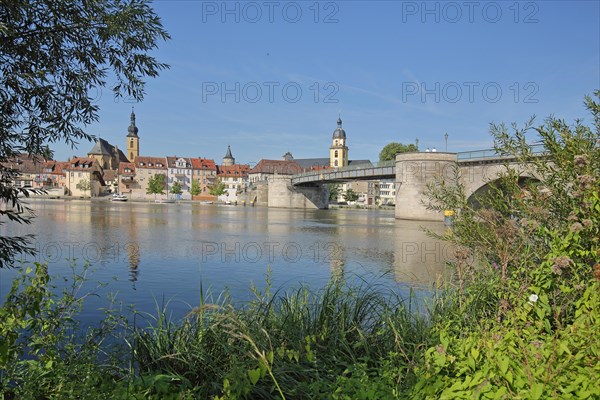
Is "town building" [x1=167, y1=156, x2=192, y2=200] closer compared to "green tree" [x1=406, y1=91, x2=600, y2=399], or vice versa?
"green tree" [x1=406, y1=91, x2=600, y2=399]

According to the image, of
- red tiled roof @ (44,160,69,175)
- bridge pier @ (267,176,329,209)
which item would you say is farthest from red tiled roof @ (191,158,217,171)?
bridge pier @ (267,176,329,209)

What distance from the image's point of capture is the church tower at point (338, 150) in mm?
171125

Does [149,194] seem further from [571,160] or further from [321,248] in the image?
[571,160]

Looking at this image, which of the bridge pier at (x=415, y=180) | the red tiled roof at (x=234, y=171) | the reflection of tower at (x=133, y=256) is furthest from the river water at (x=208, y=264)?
the red tiled roof at (x=234, y=171)

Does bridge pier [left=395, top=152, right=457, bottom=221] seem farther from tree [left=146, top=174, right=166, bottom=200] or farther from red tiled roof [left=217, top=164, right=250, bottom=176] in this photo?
red tiled roof [left=217, top=164, right=250, bottom=176]

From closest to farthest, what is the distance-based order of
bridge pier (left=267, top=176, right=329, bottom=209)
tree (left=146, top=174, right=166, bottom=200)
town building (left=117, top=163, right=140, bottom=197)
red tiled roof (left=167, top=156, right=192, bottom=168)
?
bridge pier (left=267, top=176, right=329, bottom=209), tree (left=146, top=174, right=166, bottom=200), town building (left=117, top=163, right=140, bottom=197), red tiled roof (left=167, top=156, right=192, bottom=168)

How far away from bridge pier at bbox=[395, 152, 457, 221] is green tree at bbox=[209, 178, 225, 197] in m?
87.9

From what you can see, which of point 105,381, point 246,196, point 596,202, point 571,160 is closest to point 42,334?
point 105,381

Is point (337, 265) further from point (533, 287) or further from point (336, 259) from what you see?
point (533, 287)

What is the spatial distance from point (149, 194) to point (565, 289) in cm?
14479

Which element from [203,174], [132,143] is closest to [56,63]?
[203,174]

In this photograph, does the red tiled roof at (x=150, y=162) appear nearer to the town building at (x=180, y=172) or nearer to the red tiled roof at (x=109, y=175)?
the town building at (x=180, y=172)

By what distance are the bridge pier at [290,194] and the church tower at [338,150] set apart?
75.0 metres

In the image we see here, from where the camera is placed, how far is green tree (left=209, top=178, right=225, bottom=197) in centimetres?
13812
